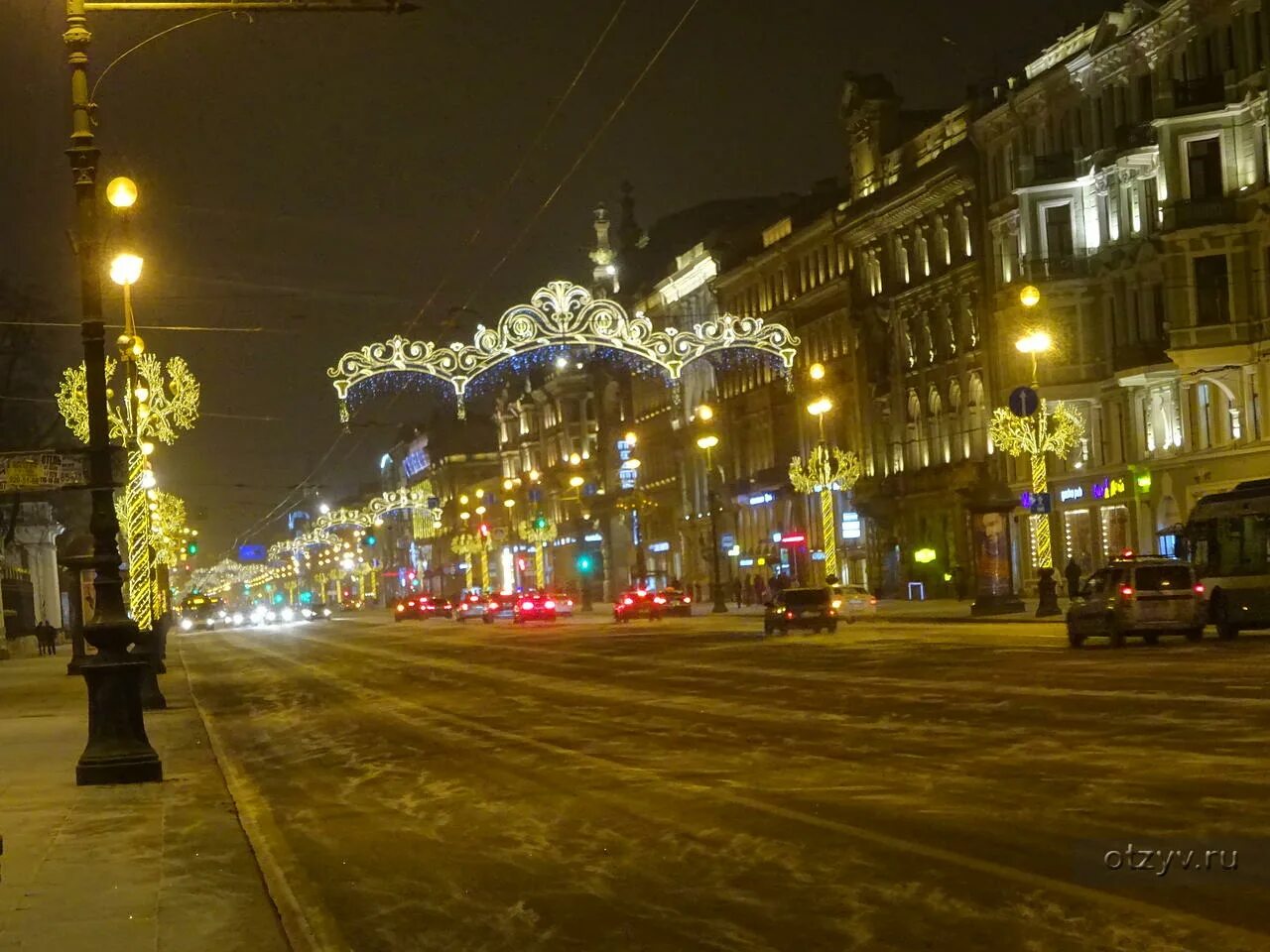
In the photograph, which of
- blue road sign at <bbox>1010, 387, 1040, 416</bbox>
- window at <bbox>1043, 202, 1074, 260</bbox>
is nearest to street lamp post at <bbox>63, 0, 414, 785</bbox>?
blue road sign at <bbox>1010, 387, 1040, 416</bbox>

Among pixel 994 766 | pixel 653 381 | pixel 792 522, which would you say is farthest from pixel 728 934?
pixel 653 381

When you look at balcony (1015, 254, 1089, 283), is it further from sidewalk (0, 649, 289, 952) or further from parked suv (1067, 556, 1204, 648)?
sidewalk (0, 649, 289, 952)

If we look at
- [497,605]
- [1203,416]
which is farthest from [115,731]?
[497,605]

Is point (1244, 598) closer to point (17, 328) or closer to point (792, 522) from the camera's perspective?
point (17, 328)

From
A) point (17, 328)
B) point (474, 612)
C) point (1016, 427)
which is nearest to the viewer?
point (1016, 427)

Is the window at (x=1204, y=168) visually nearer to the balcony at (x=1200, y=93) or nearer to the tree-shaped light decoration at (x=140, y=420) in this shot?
the balcony at (x=1200, y=93)

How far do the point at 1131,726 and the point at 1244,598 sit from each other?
62.6 ft

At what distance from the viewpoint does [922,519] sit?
257 feet

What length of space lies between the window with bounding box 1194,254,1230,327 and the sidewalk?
39446mm

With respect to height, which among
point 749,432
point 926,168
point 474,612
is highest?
point 926,168

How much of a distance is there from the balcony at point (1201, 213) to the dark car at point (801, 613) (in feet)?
49.4

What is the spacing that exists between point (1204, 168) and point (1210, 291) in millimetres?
3608

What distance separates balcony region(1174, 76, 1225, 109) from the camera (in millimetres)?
54500

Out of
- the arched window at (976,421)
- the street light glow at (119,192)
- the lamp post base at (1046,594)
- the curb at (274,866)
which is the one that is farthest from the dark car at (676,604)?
the street light glow at (119,192)
